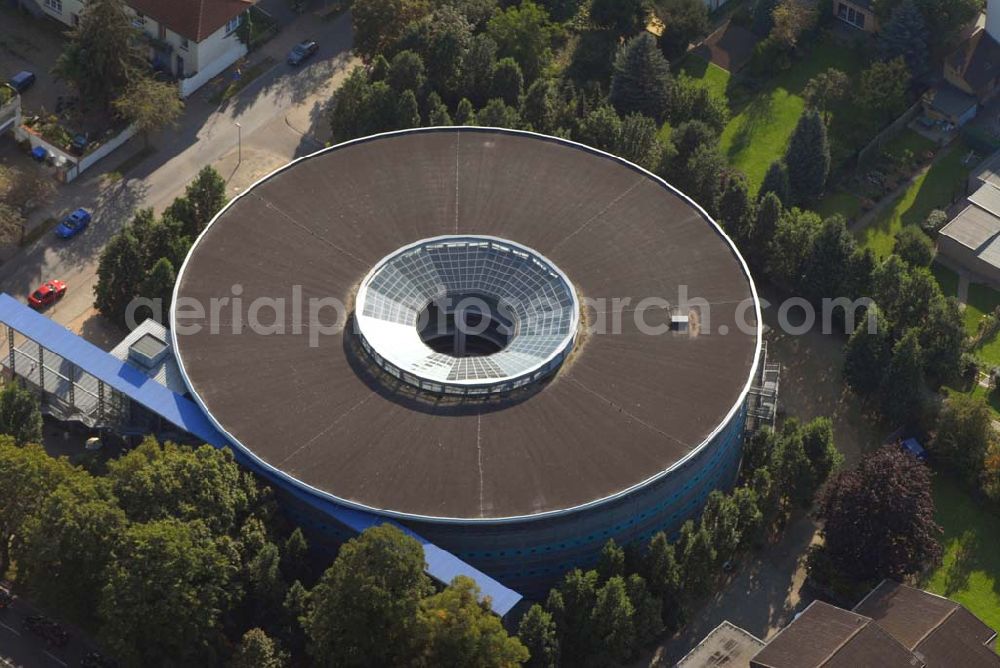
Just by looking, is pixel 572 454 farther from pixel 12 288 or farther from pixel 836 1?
pixel 836 1

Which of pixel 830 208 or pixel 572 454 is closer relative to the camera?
pixel 572 454

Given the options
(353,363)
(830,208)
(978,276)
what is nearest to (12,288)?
(353,363)

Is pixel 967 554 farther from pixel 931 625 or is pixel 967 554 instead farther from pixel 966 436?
pixel 931 625

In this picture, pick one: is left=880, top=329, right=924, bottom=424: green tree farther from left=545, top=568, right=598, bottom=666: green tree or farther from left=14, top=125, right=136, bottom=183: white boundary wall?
left=14, top=125, right=136, bottom=183: white boundary wall

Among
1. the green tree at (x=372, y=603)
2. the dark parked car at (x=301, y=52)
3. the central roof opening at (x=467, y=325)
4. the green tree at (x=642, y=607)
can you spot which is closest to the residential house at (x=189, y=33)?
the dark parked car at (x=301, y=52)

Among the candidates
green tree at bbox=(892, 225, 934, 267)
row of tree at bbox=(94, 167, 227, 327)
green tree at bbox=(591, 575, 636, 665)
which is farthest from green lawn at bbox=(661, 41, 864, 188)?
green tree at bbox=(591, 575, 636, 665)

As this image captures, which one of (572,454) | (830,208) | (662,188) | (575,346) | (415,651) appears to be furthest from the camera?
(830,208)

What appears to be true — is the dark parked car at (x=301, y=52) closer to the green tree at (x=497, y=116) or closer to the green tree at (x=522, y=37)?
the green tree at (x=522, y=37)
